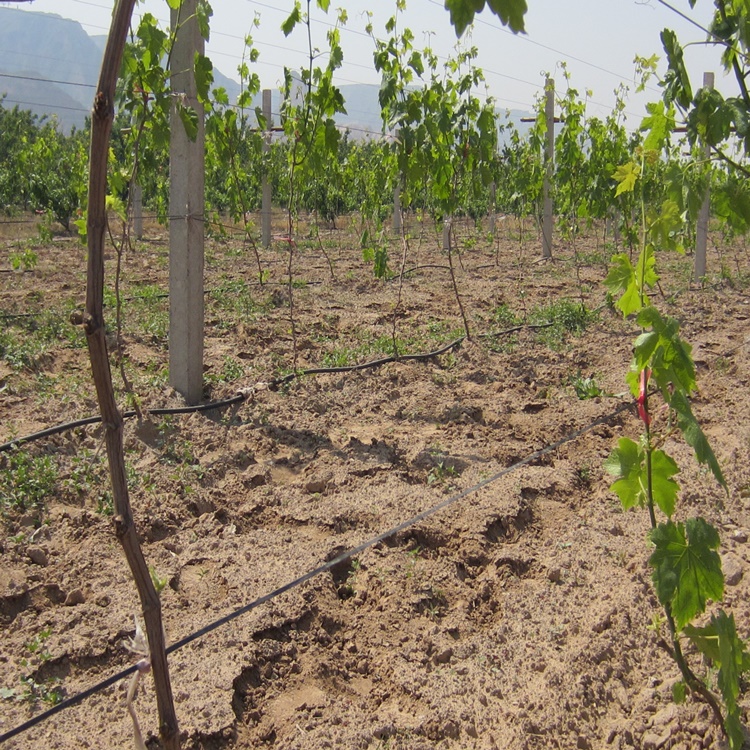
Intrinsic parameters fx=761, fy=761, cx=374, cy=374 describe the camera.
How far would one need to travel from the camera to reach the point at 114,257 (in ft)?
41.3

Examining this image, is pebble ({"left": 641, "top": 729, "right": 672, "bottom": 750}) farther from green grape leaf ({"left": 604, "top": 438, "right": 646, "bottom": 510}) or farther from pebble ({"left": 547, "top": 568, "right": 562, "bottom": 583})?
pebble ({"left": 547, "top": 568, "right": 562, "bottom": 583})

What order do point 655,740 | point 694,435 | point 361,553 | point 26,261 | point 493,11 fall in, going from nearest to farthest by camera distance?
point 493,11 < point 694,435 < point 655,740 < point 361,553 < point 26,261

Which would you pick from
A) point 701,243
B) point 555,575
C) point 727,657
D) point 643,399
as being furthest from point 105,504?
point 701,243

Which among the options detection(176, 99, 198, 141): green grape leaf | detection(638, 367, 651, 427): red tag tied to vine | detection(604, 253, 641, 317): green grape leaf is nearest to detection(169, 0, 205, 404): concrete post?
detection(176, 99, 198, 141): green grape leaf

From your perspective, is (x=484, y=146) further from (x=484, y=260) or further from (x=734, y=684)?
(x=484, y=260)

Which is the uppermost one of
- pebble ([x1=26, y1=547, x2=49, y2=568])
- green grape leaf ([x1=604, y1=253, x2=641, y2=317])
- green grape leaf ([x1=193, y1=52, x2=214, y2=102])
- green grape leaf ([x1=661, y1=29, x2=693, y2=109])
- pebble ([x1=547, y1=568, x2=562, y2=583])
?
green grape leaf ([x1=193, y1=52, x2=214, y2=102])

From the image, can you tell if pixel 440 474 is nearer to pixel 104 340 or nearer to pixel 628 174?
pixel 628 174

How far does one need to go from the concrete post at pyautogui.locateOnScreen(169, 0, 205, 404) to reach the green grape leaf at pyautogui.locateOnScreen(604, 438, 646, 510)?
359 cm

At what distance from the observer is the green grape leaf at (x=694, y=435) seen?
1631 mm

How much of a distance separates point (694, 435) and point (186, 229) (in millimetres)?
3966

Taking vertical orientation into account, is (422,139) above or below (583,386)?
above

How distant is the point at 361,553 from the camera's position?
336cm

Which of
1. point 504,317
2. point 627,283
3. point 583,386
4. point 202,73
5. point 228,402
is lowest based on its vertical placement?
point 228,402

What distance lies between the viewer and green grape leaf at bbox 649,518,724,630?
1.76m
